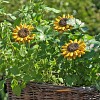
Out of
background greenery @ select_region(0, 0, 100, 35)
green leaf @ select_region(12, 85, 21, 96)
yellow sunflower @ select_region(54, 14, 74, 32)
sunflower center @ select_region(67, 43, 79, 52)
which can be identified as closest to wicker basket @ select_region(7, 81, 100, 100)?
green leaf @ select_region(12, 85, 21, 96)

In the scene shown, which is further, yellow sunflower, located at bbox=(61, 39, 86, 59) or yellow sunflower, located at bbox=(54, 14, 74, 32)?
yellow sunflower, located at bbox=(54, 14, 74, 32)

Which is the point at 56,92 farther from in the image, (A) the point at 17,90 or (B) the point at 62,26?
(B) the point at 62,26

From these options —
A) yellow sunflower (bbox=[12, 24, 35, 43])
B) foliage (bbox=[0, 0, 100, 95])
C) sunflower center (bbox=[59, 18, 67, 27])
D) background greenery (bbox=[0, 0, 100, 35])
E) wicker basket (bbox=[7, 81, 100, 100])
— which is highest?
background greenery (bbox=[0, 0, 100, 35])

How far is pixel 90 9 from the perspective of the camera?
18.0ft

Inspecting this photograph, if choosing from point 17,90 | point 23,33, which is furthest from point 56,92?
point 23,33

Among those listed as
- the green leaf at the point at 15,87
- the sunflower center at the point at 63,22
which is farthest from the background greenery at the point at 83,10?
the green leaf at the point at 15,87

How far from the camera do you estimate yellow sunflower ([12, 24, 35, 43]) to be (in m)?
1.94

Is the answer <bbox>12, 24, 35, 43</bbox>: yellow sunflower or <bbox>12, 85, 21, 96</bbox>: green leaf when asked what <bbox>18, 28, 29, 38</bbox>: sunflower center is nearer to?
<bbox>12, 24, 35, 43</bbox>: yellow sunflower

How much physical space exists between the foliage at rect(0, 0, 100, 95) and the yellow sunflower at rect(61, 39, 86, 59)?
0.04m

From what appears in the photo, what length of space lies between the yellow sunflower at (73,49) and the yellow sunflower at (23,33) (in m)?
0.16

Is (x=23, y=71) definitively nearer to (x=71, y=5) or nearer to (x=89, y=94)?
(x=89, y=94)

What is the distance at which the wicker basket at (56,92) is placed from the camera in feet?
6.11

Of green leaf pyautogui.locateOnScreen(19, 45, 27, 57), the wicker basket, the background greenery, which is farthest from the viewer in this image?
the background greenery

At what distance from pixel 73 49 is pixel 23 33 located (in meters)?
0.23
